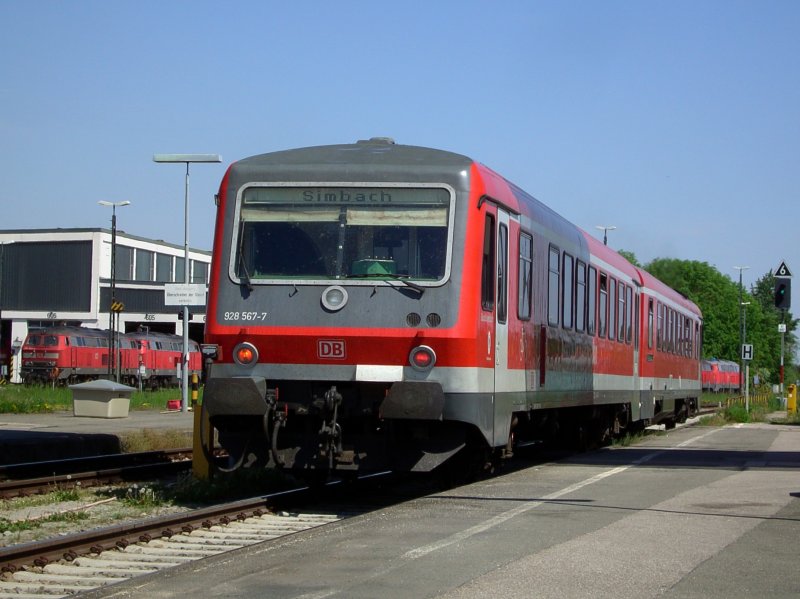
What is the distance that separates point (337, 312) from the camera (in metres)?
11.7

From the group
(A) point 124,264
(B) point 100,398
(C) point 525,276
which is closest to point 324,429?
(C) point 525,276

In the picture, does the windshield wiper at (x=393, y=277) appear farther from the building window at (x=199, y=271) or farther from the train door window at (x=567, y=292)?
the building window at (x=199, y=271)

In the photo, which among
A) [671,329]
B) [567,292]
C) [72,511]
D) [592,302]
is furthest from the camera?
[671,329]

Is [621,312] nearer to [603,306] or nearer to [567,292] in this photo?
[603,306]

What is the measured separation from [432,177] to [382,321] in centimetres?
152

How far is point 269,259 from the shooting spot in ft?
39.3

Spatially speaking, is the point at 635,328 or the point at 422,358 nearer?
the point at 422,358

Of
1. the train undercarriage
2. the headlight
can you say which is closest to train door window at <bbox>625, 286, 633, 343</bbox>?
the train undercarriage

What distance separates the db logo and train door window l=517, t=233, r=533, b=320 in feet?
9.08

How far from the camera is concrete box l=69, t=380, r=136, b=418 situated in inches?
1095

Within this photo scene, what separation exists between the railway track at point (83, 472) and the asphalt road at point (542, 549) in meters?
4.38

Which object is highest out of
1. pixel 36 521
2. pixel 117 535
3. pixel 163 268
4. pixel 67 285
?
pixel 163 268

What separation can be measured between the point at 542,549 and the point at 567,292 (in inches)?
311

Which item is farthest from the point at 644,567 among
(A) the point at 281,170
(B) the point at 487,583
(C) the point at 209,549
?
(A) the point at 281,170
